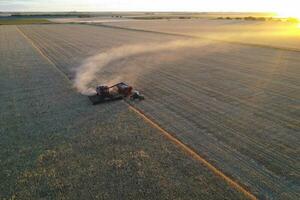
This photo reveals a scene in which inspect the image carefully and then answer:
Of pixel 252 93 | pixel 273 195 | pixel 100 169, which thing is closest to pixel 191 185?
pixel 273 195

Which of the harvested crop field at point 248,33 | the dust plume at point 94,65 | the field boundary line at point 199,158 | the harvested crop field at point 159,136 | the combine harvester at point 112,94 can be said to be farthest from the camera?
the harvested crop field at point 248,33

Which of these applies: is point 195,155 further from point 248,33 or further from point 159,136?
point 248,33

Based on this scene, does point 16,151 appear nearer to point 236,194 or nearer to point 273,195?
point 236,194

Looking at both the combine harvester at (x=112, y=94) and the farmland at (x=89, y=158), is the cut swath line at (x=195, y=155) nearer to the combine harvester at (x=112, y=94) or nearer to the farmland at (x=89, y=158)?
the farmland at (x=89, y=158)

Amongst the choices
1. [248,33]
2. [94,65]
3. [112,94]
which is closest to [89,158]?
[112,94]

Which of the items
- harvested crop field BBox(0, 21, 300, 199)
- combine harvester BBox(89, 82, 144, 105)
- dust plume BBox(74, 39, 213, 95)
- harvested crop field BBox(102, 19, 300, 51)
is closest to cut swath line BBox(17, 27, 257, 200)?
harvested crop field BBox(0, 21, 300, 199)

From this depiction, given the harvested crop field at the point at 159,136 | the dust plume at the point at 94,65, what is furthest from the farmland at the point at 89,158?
the dust plume at the point at 94,65
